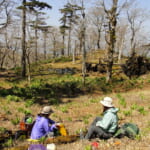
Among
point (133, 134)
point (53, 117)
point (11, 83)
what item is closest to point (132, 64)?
point (11, 83)

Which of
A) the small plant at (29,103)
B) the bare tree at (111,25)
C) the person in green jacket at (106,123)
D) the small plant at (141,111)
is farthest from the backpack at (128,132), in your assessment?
the bare tree at (111,25)

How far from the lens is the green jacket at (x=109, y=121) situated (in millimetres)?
6241

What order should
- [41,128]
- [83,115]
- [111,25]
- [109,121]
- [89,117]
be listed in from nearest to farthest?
[109,121] < [41,128] < [89,117] < [83,115] < [111,25]

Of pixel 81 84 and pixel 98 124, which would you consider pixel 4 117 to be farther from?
pixel 81 84

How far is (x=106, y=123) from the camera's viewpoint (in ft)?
20.7

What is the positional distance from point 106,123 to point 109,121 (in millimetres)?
106

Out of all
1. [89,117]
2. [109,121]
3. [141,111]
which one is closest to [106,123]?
[109,121]

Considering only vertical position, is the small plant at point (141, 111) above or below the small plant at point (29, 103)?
above

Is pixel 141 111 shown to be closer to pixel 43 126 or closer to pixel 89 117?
pixel 89 117

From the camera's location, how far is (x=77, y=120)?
1008 centimetres

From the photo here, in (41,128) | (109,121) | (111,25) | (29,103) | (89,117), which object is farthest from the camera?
(111,25)

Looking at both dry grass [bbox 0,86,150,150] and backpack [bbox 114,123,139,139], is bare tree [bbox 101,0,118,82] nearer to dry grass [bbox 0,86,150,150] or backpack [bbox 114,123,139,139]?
dry grass [bbox 0,86,150,150]

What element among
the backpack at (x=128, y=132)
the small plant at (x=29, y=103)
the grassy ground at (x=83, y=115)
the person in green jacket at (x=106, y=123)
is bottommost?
the small plant at (x=29, y=103)

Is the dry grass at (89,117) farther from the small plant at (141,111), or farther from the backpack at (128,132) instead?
the backpack at (128,132)
